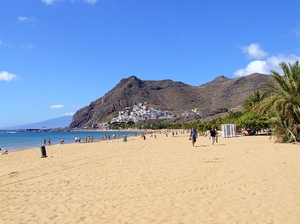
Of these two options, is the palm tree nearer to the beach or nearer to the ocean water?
the beach

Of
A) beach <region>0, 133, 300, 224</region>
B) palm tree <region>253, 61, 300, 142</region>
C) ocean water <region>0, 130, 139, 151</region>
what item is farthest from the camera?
ocean water <region>0, 130, 139, 151</region>

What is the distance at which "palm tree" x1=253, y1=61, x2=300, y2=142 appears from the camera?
18281 millimetres

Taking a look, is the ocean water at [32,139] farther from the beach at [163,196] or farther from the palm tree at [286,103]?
the beach at [163,196]

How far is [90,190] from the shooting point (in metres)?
8.21

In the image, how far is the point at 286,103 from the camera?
59.7 feet

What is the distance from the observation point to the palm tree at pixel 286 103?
1828 centimetres

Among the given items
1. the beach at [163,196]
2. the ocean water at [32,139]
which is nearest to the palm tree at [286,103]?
the beach at [163,196]

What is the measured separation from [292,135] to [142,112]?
181364mm

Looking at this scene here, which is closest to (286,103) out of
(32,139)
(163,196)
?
(163,196)

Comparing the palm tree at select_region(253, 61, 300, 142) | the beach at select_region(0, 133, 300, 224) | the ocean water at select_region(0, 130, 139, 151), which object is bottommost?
the ocean water at select_region(0, 130, 139, 151)

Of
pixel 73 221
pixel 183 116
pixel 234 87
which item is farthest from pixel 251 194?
pixel 234 87

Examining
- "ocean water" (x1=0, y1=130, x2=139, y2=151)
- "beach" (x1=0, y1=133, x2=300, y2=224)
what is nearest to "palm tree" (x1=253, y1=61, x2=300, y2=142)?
Result: "beach" (x1=0, y1=133, x2=300, y2=224)

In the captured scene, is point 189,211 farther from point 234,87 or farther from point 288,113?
point 234,87

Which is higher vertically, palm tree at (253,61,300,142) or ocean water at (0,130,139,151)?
palm tree at (253,61,300,142)
